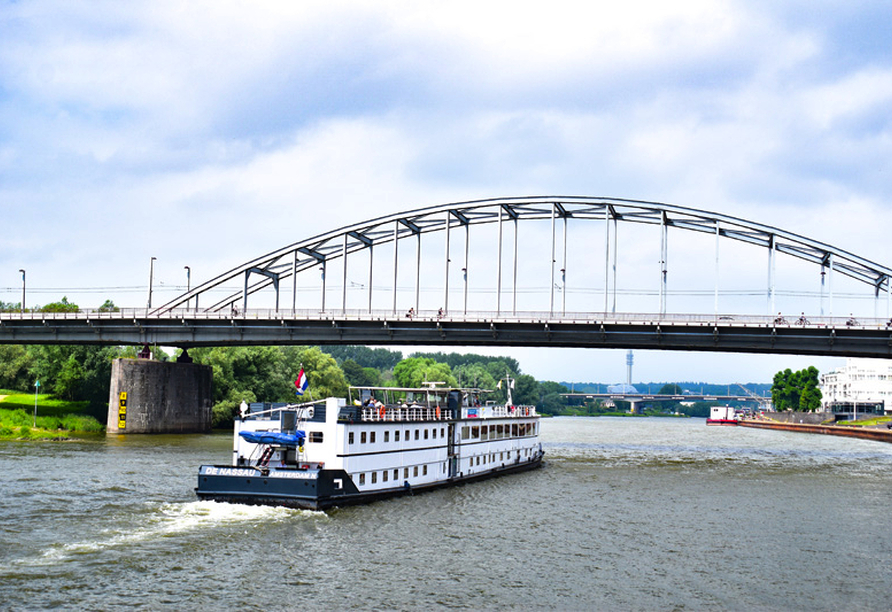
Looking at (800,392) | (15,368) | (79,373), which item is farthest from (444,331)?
(800,392)

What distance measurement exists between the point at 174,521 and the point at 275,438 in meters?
5.89

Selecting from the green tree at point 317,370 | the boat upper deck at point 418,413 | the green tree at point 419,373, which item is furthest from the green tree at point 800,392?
the boat upper deck at point 418,413

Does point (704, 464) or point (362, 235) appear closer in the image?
point (704, 464)

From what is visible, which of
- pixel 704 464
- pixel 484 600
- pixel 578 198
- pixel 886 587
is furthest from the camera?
pixel 578 198

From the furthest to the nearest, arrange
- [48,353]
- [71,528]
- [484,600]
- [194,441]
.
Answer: [48,353] → [194,441] → [71,528] → [484,600]

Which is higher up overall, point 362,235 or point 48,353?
point 362,235

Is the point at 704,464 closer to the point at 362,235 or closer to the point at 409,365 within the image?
the point at 362,235

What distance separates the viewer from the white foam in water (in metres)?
27.8

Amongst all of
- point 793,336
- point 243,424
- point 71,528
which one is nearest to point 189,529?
point 71,528

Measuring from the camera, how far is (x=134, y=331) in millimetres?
82438

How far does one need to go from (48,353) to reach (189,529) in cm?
7222

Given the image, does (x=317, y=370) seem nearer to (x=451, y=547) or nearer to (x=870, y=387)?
(x=451, y=547)

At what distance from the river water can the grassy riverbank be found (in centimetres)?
2475

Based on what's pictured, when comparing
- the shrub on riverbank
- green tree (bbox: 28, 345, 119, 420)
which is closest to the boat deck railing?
the shrub on riverbank
